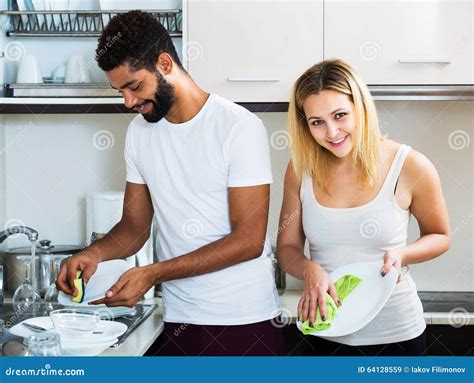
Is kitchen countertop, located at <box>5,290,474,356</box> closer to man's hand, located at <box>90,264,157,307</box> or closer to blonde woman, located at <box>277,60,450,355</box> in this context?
man's hand, located at <box>90,264,157,307</box>

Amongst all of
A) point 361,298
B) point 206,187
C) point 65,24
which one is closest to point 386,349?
point 361,298

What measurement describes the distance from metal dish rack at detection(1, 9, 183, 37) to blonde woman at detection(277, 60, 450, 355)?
17.2 inches

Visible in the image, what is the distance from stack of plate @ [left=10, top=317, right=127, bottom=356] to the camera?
0.84m

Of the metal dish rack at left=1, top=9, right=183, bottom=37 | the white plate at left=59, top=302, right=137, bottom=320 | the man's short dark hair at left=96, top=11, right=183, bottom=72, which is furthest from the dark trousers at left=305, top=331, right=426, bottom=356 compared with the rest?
the metal dish rack at left=1, top=9, right=183, bottom=37

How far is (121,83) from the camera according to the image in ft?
2.94

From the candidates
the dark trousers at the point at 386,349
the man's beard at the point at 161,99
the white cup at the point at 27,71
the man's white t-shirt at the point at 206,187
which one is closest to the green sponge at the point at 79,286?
the man's white t-shirt at the point at 206,187

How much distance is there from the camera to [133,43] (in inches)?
35.5

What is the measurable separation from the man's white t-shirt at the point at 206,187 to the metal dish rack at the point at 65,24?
33cm

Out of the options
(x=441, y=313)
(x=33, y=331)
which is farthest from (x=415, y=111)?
(x=33, y=331)

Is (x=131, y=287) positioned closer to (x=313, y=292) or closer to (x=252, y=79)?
(x=313, y=292)

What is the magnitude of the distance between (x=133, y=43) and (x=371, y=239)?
38 cm

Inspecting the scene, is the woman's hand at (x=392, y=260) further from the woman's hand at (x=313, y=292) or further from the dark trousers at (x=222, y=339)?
the dark trousers at (x=222, y=339)

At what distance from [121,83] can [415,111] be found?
0.64 m
